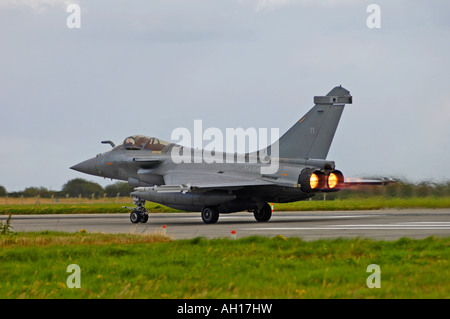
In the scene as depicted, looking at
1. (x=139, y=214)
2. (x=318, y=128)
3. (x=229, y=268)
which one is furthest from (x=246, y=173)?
(x=229, y=268)

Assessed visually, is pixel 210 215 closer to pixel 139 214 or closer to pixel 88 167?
pixel 139 214

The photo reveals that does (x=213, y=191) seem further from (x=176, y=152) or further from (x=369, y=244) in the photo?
(x=369, y=244)

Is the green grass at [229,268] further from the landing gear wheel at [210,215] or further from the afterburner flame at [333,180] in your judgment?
the landing gear wheel at [210,215]

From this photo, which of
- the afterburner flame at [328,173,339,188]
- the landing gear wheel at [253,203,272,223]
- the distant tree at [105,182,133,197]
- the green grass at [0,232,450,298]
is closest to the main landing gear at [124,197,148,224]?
the landing gear wheel at [253,203,272,223]

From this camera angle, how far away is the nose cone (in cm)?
3000

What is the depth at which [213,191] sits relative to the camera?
2531 centimetres

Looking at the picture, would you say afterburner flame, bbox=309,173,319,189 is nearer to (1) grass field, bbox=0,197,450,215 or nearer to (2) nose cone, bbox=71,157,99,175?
(1) grass field, bbox=0,197,450,215

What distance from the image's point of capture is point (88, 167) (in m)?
30.2

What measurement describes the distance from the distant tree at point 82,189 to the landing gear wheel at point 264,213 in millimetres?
33737

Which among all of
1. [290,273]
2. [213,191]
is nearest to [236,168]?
[213,191]

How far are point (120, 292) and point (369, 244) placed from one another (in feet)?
20.7

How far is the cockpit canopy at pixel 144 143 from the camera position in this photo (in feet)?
92.5

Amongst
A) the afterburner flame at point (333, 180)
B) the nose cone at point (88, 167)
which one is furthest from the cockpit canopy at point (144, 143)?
the afterburner flame at point (333, 180)
